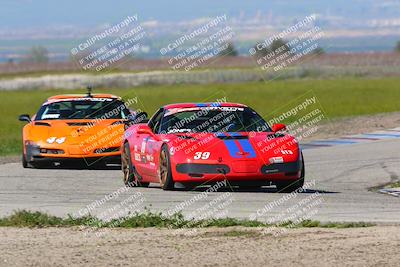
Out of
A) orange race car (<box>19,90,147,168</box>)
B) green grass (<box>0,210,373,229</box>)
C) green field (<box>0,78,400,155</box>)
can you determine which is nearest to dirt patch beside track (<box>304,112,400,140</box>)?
orange race car (<box>19,90,147,168</box>)

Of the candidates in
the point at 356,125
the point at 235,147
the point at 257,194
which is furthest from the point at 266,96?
the point at 257,194

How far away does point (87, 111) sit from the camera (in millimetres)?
23375

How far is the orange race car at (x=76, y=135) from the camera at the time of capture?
2211 cm

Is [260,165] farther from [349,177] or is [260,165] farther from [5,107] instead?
[5,107]

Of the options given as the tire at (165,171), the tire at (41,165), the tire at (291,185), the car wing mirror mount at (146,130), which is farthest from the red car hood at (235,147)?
the tire at (41,165)

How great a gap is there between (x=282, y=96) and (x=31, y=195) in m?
45.2

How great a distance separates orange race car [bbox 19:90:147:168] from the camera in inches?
870

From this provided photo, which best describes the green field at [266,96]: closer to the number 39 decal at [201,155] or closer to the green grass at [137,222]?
the number 39 decal at [201,155]

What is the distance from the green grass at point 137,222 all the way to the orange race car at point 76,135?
858 centimetres

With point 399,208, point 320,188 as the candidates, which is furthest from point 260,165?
point 399,208

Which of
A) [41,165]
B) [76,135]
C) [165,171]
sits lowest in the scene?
[41,165]

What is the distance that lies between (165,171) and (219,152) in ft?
2.69

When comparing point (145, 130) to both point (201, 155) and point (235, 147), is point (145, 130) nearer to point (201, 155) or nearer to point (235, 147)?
point (201, 155)

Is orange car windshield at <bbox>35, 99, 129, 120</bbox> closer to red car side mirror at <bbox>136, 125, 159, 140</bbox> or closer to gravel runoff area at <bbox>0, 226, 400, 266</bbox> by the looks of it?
red car side mirror at <bbox>136, 125, 159, 140</bbox>
